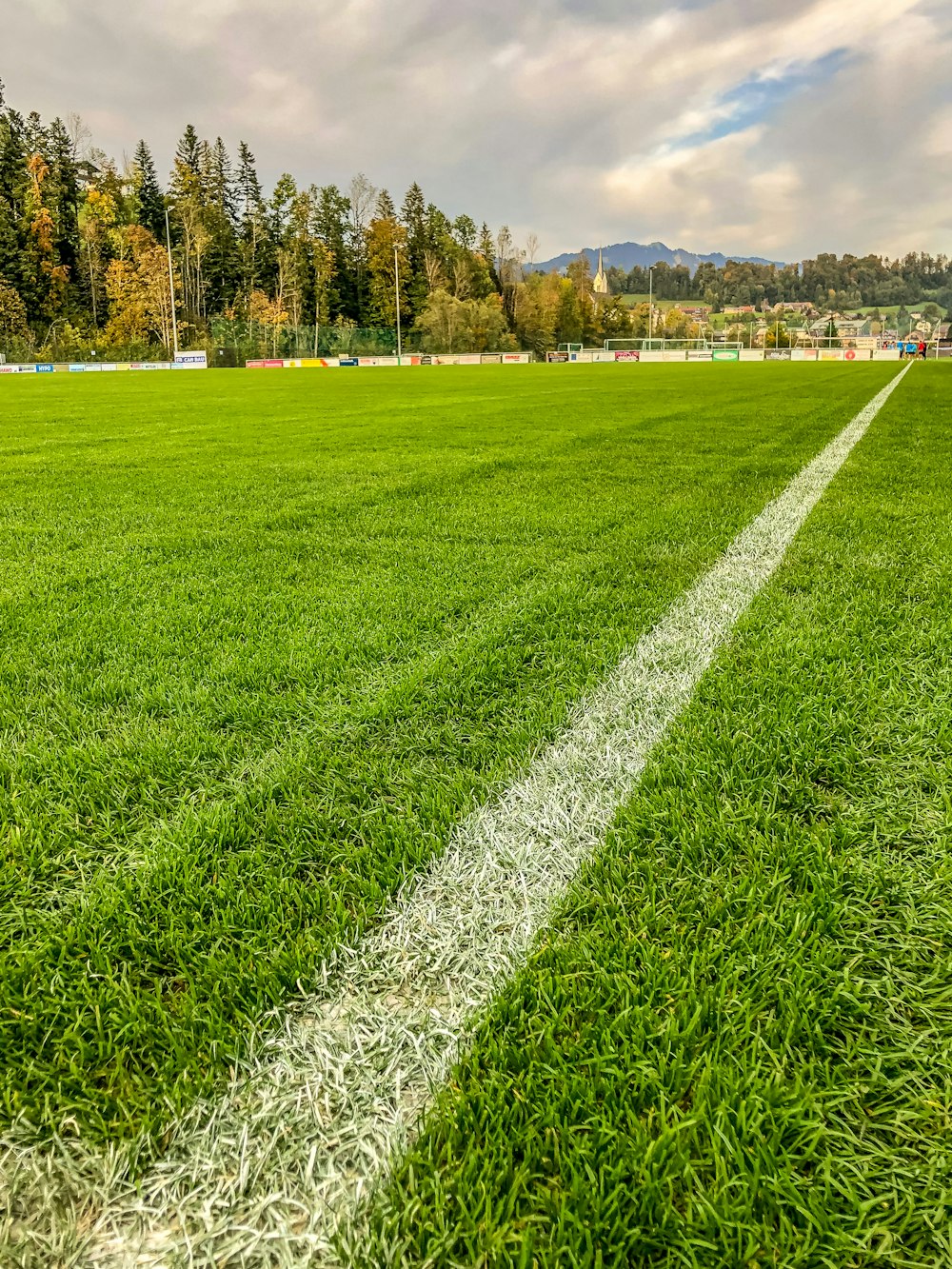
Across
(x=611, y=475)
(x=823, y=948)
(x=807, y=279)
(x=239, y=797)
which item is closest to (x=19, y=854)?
(x=239, y=797)

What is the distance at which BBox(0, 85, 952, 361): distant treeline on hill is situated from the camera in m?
53.4

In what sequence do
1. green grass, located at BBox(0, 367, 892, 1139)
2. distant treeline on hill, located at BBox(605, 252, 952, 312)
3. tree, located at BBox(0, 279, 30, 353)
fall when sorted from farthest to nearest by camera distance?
1. distant treeline on hill, located at BBox(605, 252, 952, 312)
2. tree, located at BBox(0, 279, 30, 353)
3. green grass, located at BBox(0, 367, 892, 1139)

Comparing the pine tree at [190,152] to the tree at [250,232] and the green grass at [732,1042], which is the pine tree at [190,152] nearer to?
the tree at [250,232]

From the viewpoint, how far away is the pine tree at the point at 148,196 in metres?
62.8

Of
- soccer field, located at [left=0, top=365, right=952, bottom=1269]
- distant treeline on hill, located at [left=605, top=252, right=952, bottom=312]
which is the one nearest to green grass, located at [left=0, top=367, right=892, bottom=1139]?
soccer field, located at [left=0, top=365, right=952, bottom=1269]

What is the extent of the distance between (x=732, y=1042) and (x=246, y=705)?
132 cm

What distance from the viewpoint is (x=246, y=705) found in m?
1.85

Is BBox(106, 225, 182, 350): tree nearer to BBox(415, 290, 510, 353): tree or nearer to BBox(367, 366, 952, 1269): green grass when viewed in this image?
BBox(415, 290, 510, 353): tree

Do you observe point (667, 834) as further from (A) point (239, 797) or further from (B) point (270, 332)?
(B) point (270, 332)

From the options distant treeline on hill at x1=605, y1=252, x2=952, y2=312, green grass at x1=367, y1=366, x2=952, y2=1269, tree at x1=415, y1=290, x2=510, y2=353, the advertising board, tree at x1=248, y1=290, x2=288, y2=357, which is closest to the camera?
green grass at x1=367, y1=366, x2=952, y2=1269

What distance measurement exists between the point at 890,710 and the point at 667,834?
802 mm

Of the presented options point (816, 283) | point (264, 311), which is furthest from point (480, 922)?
point (816, 283)

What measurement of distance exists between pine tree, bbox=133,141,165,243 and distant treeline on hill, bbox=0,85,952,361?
11cm

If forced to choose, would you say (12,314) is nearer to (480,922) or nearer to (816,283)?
(480,922)
